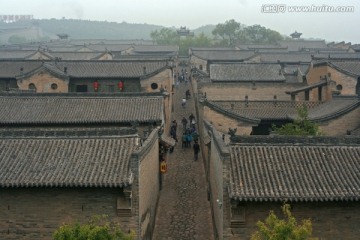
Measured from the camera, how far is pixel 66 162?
17344 mm

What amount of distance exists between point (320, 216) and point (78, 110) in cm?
1856

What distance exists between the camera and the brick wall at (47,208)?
16.9m

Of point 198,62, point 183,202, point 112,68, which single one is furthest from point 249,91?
point 198,62

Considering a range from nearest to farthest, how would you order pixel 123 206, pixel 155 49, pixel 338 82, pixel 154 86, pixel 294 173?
pixel 294 173
pixel 123 206
pixel 338 82
pixel 154 86
pixel 155 49

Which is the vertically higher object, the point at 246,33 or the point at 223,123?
the point at 246,33

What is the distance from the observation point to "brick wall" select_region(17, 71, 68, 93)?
4484cm

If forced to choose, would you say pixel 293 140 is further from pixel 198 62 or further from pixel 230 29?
pixel 230 29

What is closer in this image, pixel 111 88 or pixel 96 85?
pixel 96 85

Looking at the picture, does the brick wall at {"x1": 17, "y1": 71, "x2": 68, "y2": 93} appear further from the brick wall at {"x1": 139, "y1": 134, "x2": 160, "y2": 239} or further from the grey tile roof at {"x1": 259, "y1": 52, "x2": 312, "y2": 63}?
the grey tile roof at {"x1": 259, "y1": 52, "x2": 312, "y2": 63}

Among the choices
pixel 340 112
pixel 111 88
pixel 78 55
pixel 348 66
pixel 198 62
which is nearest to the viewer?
pixel 340 112

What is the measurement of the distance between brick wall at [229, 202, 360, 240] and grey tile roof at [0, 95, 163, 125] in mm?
14293

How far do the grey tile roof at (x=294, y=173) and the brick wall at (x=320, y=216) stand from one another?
0.73 metres

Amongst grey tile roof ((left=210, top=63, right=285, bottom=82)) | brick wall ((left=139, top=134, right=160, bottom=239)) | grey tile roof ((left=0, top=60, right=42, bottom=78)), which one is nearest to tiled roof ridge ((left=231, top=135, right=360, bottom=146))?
brick wall ((left=139, top=134, right=160, bottom=239))

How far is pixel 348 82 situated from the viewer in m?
39.8
